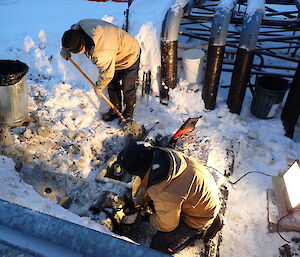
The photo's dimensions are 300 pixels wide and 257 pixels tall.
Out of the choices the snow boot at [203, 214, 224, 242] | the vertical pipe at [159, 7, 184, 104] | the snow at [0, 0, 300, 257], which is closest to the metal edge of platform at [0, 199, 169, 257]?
the snow at [0, 0, 300, 257]

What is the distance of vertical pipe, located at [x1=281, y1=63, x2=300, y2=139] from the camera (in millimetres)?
5523

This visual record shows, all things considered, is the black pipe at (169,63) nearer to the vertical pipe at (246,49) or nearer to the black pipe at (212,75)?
the black pipe at (212,75)

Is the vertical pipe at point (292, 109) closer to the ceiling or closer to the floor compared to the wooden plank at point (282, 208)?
closer to the ceiling

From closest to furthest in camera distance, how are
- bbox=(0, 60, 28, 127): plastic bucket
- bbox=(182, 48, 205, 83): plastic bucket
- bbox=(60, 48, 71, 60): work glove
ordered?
bbox=(0, 60, 28, 127): plastic bucket, bbox=(60, 48, 71, 60): work glove, bbox=(182, 48, 205, 83): plastic bucket

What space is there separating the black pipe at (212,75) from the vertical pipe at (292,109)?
129 centimetres

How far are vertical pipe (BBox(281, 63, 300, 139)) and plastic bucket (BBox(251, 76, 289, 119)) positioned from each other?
0.58 feet

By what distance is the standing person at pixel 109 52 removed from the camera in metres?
4.43

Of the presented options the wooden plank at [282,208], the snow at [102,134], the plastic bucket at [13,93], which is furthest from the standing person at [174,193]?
the plastic bucket at [13,93]

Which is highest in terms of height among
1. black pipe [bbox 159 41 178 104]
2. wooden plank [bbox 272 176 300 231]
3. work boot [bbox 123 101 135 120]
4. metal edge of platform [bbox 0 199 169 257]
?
metal edge of platform [bbox 0 199 169 257]

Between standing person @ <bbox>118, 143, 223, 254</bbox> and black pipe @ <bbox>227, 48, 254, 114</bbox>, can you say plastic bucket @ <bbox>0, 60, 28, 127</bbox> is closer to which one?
standing person @ <bbox>118, 143, 223, 254</bbox>

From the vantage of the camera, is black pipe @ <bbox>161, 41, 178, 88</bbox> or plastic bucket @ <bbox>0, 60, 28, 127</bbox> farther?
black pipe @ <bbox>161, 41, 178, 88</bbox>

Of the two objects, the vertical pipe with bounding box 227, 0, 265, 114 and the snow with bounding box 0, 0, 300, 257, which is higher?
the vertical pipe with bounding box 227, 0, 265, 114

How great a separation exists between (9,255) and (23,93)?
13.2 ft

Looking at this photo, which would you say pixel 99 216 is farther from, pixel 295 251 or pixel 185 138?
pixel 295 251
